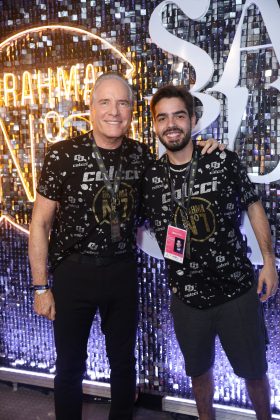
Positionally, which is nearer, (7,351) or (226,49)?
(226,49)

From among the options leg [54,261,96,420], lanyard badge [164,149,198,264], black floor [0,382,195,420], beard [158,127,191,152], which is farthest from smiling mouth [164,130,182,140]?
black floor [0,382,195,420]

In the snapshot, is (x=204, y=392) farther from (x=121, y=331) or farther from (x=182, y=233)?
(x=182, y=233)

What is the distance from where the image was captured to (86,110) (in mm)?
2799

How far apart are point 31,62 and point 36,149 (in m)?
0.58

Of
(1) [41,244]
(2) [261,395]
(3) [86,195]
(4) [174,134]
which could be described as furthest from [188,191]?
(2) [261,395]

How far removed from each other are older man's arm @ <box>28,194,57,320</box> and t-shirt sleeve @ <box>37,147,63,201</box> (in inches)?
1.3

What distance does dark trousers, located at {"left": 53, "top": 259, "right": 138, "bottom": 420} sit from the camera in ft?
7.23

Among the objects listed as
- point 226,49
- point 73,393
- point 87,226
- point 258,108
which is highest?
point 226,49

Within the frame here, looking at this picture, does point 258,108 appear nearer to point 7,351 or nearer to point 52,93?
point 52,93

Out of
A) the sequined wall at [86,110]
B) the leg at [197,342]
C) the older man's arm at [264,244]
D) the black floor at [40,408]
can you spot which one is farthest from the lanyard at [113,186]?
the black floor at [40,408]

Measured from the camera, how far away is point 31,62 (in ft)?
9.55

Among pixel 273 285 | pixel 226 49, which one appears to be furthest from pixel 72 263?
pixel 226 49

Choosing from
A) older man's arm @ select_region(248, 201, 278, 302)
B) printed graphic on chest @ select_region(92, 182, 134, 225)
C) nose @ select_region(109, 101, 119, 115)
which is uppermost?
nose @ select_region(109, 101, 119, 115)

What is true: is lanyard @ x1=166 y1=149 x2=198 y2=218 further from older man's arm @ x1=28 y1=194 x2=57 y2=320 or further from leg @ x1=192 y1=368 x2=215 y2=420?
leg @ x1=192 y1=368 x2=215 y2=420
